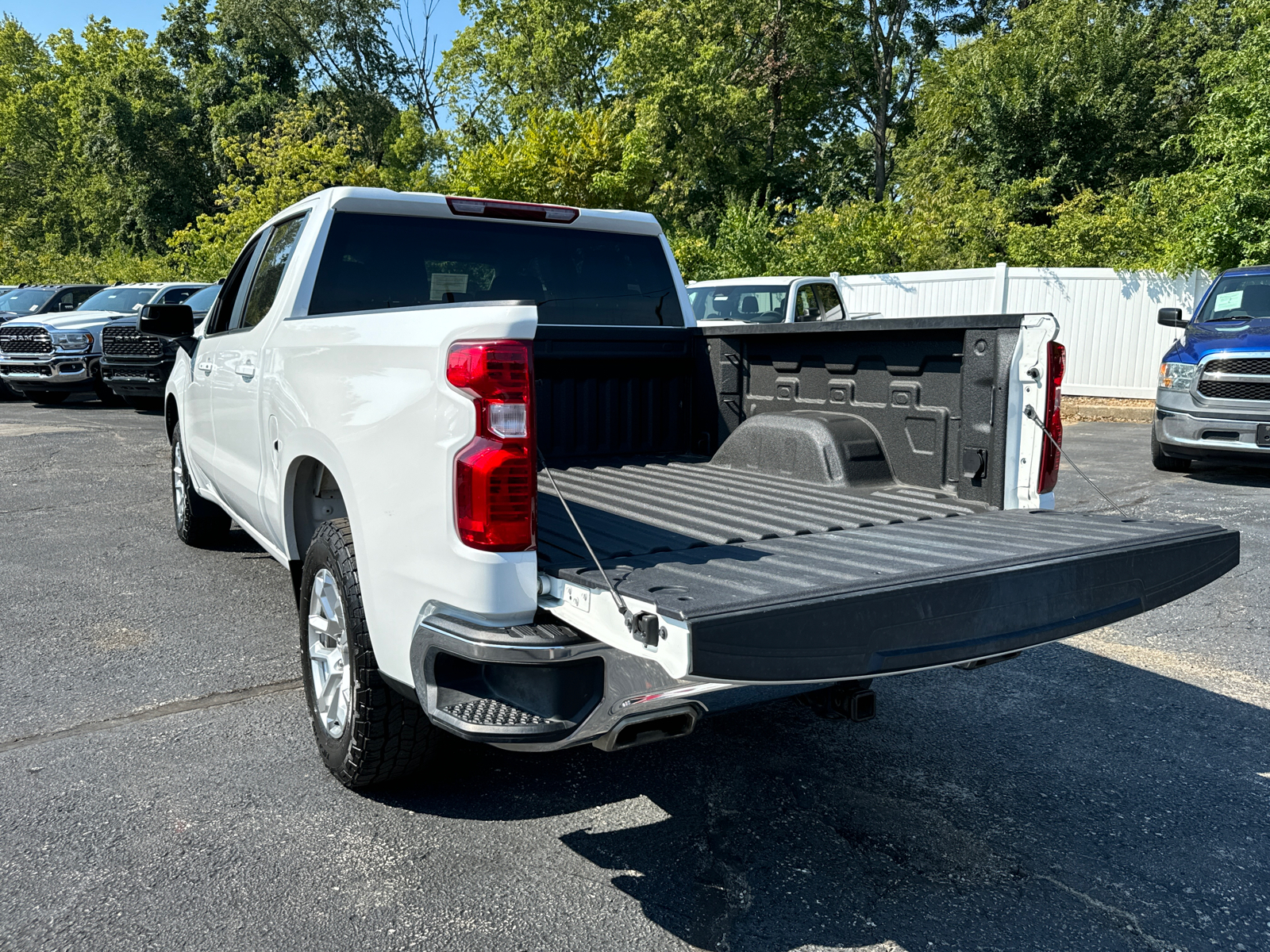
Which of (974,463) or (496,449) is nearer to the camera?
(496,449)

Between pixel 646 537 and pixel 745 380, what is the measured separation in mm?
1614

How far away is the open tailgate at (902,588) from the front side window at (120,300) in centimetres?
1648

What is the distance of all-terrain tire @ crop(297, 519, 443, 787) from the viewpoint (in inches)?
116

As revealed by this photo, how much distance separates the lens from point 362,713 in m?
2.97

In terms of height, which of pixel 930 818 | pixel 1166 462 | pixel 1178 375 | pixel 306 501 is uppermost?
pixel 1178 375

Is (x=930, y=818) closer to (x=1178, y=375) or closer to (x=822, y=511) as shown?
(x=822, y=511)

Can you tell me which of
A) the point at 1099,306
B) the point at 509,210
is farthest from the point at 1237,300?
the point at 509,210

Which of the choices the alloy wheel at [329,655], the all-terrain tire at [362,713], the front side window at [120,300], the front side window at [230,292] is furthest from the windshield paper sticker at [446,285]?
the front side window at [120,300]

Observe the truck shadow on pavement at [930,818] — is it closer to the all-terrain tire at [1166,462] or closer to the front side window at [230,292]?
the front side window at [230,292]

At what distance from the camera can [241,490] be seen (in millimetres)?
4664

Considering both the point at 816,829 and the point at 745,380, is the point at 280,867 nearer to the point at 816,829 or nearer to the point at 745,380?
the point at 816,829

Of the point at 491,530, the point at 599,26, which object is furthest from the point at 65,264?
the point at 491,530

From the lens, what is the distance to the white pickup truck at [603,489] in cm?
241

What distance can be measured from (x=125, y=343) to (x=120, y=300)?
3072 mm
